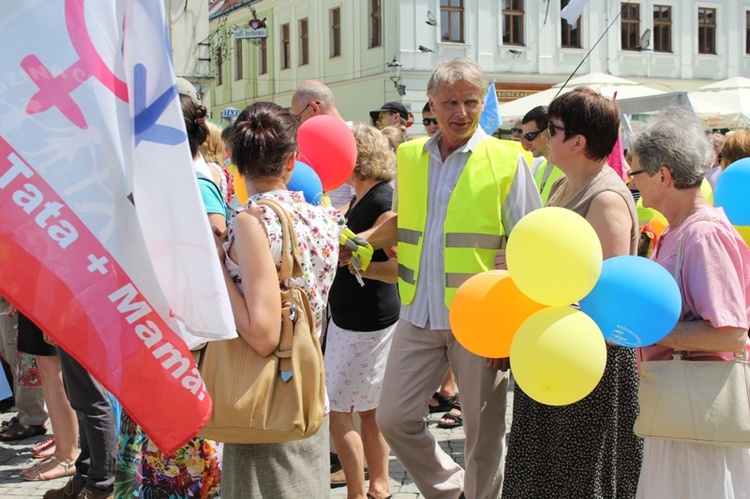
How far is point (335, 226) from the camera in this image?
3.15 meters

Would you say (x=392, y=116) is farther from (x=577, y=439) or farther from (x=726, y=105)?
(x=726, y=105)

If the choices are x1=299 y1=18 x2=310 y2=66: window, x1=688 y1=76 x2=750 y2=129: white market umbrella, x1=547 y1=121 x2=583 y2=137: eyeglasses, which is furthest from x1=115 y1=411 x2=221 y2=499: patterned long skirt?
x1=299 y1=18 x2=310 y2=66: window

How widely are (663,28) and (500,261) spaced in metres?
34.1

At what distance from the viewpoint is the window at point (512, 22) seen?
32.3m

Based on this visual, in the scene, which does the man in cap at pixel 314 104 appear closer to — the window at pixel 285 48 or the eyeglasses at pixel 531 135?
the eyeglasses at pixel 531 135

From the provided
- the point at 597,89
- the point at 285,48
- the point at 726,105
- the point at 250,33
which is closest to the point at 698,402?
the point at 597,89

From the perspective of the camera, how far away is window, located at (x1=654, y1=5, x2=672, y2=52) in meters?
34.8

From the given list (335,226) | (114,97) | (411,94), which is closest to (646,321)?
(335,226)

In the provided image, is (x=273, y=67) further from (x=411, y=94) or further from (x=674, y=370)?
(x=674, y=370)

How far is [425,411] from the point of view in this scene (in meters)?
3.93

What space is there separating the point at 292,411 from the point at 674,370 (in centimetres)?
130

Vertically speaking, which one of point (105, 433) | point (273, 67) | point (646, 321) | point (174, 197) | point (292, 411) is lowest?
point (105, 433)

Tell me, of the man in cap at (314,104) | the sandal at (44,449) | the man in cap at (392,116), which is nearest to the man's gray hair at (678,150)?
the man in cap at (314,104)

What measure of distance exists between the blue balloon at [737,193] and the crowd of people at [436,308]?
0.99 meters
